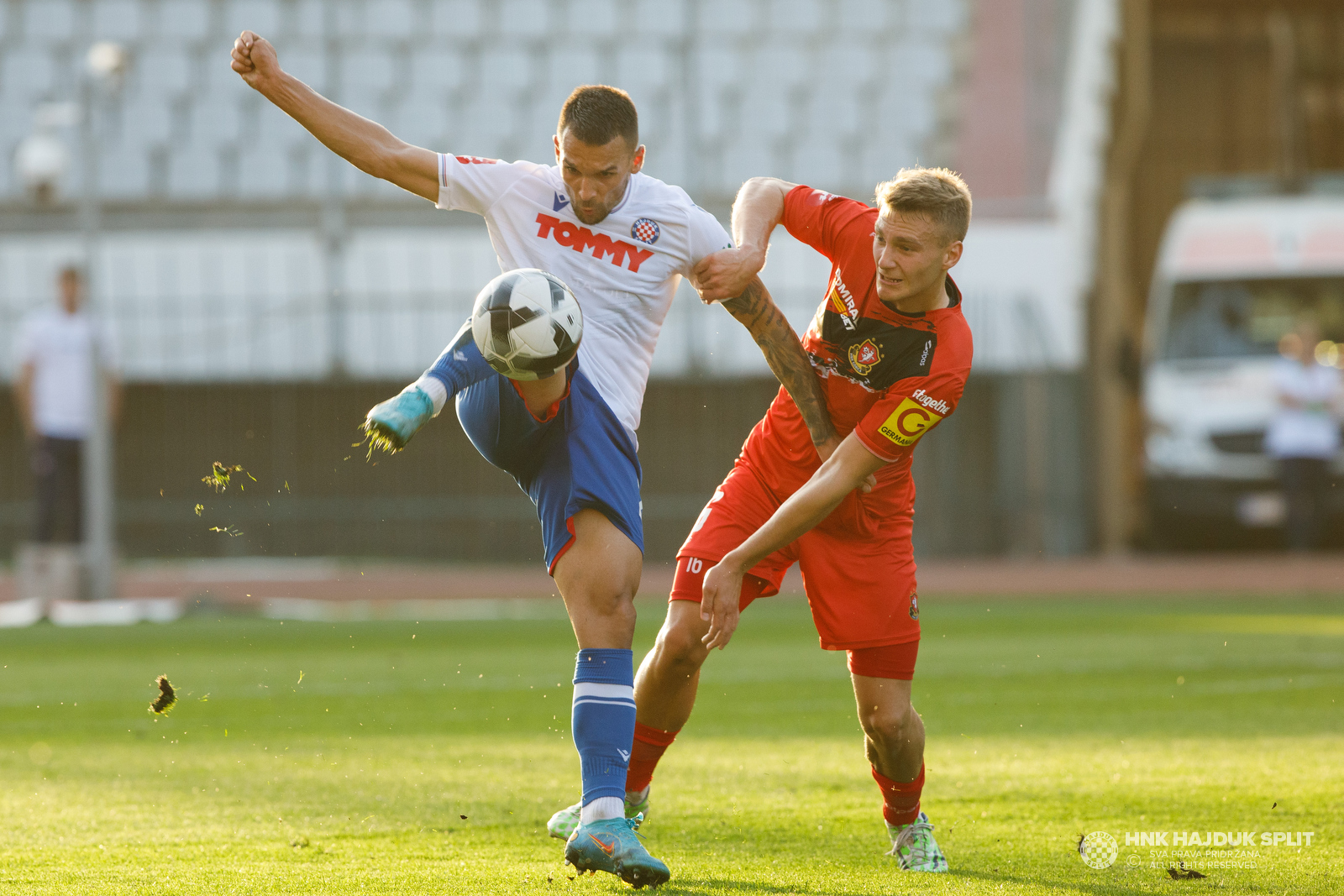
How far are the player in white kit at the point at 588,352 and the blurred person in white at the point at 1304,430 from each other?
1105cm

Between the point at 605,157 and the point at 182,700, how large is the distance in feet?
14.8

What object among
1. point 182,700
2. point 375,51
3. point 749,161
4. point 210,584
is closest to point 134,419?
point 210,584

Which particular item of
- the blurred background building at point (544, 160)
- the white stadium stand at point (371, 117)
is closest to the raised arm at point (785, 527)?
the blurred background building at point (544, 160)

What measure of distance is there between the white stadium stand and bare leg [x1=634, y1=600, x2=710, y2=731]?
13.0 meters

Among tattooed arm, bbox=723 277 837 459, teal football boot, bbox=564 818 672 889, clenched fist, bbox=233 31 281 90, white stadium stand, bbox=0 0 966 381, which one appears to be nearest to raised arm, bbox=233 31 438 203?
clenched fist, bbox=233 31 281 90

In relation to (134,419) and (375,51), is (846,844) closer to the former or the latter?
(134,419)

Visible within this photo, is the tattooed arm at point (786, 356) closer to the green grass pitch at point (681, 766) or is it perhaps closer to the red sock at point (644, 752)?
the red sock at point (644, 752)

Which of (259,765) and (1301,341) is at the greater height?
(1301,341)

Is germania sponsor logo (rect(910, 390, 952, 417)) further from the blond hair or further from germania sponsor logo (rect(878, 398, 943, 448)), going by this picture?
the blond hair

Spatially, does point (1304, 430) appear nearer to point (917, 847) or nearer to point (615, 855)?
point (917, 847)

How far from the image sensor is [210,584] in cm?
1555

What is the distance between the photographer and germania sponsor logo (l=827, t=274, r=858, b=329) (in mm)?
4484

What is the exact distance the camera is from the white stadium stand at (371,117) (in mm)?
17859

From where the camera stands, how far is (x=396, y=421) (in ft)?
12.6
